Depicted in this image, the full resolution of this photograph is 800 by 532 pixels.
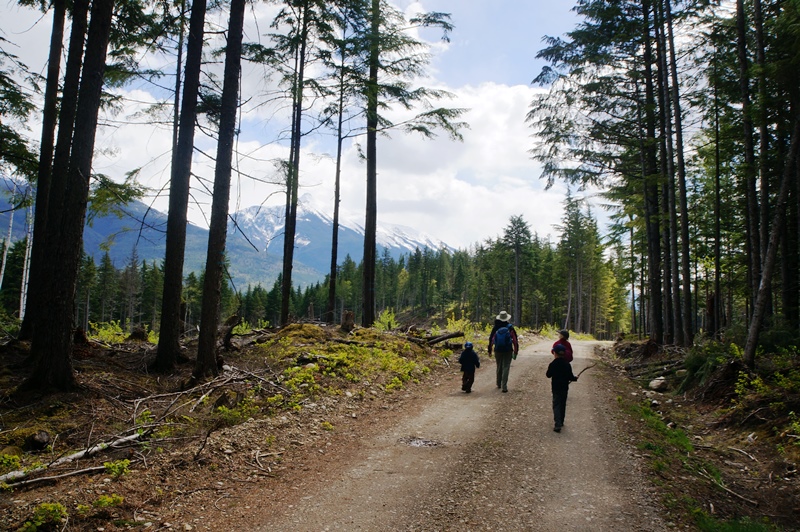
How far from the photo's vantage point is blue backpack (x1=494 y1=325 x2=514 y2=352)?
11109 mm

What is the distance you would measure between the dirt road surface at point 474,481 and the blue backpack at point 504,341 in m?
2.39

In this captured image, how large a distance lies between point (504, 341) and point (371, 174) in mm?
9685

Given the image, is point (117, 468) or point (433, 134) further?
point (433, 134)

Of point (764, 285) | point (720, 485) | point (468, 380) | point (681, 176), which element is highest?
point (681, 176)

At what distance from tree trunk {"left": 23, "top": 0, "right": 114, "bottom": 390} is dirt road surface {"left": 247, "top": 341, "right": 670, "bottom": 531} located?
4.60 metres

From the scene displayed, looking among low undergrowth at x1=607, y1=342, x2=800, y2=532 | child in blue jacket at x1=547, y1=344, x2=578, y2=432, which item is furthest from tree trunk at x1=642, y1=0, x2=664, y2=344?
child in blue jacket at x1=547, y1=344, x2=578, y2=432

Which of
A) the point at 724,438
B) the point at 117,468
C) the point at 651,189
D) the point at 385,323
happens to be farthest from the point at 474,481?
the point at 651,189

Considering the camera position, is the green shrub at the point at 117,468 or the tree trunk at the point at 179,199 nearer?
the green shrub at the point at 117,468

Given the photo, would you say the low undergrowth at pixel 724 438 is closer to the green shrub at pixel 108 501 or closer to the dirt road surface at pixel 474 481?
the dirt road surface at pixel 474 481

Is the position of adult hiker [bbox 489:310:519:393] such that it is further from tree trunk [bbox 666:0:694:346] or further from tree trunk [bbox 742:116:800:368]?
tree trunk [bbox 666:0:694:346]

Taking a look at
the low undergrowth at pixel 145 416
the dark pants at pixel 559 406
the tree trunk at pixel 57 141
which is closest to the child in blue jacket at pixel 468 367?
the low undergrowth at pixel 145 416

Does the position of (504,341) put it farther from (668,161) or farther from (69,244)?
(668,161)

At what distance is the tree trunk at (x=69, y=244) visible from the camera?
679 centimetres

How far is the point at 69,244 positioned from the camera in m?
6.84
